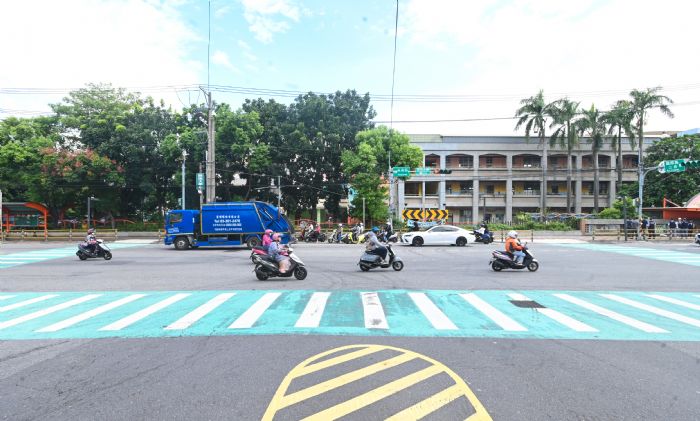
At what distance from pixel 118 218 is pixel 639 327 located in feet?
150

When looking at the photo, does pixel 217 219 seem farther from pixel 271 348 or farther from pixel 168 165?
pixel 271 348

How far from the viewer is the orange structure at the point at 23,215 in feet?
117

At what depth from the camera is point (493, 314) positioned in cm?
807

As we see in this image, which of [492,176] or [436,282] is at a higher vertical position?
[492,176]

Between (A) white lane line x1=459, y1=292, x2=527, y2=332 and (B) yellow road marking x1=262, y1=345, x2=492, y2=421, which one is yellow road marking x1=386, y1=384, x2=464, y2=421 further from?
(A) white lane line x1=459, y1=292, x2=527, y2=332

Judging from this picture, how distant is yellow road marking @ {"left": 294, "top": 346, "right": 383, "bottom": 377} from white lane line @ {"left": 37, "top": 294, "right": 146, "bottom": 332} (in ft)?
16.2

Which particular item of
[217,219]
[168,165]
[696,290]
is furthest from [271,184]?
[696,290]

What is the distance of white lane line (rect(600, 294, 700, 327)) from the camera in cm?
776

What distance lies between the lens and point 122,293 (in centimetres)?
1048

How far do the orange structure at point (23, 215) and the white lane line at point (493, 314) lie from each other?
39230 millimetres

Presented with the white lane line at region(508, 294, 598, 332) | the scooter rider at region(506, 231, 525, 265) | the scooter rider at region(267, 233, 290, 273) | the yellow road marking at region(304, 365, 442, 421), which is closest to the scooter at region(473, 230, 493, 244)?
the scooter rider at region(506, 231, 525, 265)

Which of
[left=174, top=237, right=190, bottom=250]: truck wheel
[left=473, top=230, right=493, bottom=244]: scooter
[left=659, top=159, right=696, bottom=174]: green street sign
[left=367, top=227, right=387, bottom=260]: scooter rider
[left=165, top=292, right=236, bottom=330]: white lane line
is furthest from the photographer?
[left=473, top=230, right=493, bottom=244]: scooter

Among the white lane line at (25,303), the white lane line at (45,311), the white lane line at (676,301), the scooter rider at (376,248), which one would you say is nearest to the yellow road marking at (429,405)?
the white lane line at (45,311)

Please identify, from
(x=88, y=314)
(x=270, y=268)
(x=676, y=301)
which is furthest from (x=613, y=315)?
(x=88, y=314)
